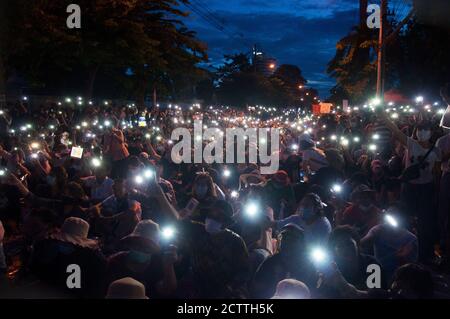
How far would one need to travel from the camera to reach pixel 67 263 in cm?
450

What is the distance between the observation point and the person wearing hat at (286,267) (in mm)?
4438

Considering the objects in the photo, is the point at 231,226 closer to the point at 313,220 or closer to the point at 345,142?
the point at 313,220

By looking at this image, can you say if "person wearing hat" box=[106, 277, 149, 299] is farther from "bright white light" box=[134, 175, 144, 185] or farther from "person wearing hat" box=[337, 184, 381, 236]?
"bright white light" box=[134, 175, 144, 185]

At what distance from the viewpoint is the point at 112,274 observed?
14.7 ft

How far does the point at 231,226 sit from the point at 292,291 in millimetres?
1810

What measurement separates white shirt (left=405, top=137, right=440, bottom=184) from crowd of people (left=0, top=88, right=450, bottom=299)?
0.6 inches

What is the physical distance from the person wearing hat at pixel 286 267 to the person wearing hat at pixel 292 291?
50cm

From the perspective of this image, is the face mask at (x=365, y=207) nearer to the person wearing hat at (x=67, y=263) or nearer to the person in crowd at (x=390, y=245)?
the person in crowd at (x=390, y=245)

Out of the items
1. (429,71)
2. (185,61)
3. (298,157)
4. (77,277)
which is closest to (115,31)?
(185,61)

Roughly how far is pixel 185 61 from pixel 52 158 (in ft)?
80.2

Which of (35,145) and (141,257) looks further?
(35,145)

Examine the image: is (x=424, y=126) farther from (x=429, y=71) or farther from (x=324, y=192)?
(x=429, y=71)

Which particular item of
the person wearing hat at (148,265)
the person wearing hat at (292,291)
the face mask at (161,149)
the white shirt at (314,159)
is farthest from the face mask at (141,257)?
the face mask at (161,149)

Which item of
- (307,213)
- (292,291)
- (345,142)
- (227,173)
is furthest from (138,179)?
(345,142)
